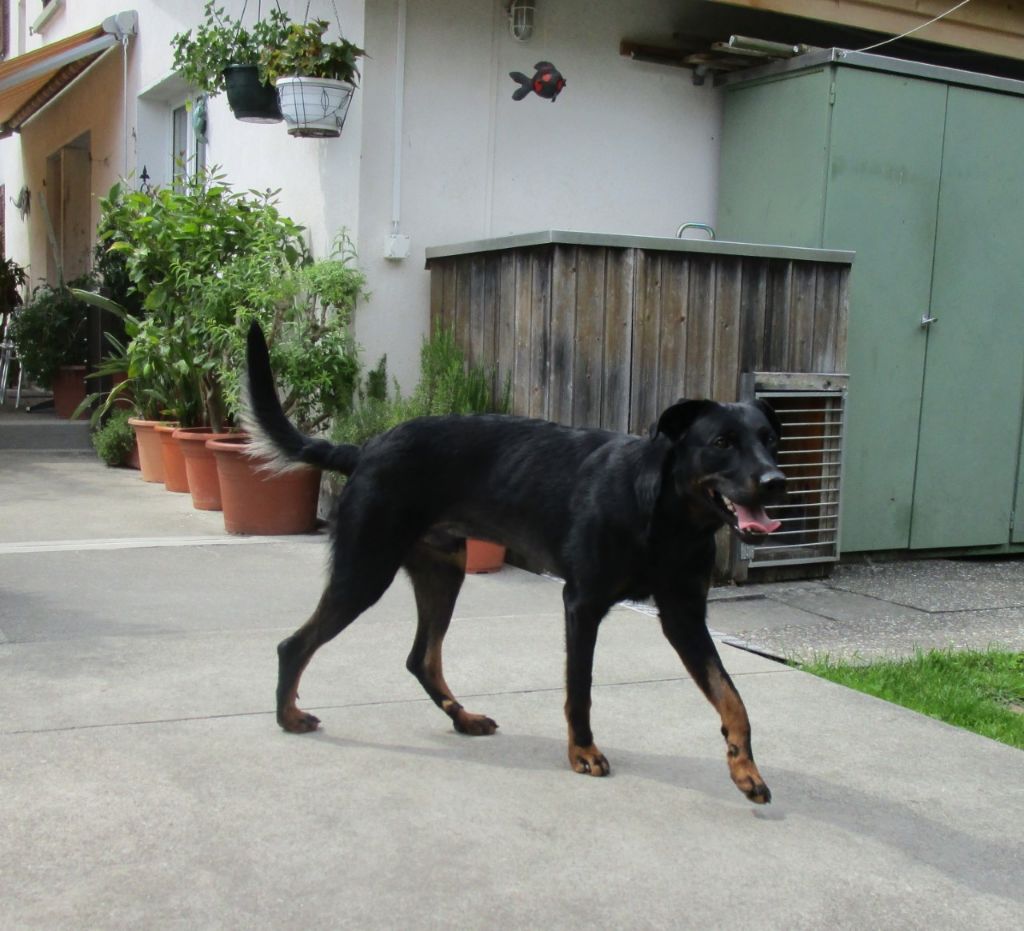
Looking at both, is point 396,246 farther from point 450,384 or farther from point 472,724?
point 472,724

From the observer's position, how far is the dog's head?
9.63ft

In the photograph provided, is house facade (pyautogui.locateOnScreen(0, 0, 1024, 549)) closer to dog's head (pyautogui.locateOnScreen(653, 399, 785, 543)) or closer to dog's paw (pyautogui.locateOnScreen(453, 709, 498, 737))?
dog's paw (pyautogui.locateOnScreen(453, 709, 498, 737))

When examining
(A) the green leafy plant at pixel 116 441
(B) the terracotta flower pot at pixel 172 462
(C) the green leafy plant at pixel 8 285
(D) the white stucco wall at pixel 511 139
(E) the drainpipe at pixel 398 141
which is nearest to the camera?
(E) the drainpipe at pixel 398 141

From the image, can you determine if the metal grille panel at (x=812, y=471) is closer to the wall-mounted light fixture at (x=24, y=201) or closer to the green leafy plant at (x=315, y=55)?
the green leafy plant at (x=315, y=55)

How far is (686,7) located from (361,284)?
2685 mm

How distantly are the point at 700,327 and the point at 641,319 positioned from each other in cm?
33

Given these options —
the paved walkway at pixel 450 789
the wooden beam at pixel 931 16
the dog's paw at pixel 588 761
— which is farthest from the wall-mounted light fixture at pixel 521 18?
the dog's paw at pixel 588 761

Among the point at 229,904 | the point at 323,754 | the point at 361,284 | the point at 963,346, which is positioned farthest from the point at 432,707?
the point at 963,346

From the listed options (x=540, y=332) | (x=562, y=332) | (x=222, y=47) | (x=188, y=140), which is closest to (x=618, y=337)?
(x=562, y=332)

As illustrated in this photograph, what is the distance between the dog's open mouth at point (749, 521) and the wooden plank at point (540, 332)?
3.01m

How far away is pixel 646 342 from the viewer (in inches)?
237

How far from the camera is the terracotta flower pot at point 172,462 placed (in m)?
7.91

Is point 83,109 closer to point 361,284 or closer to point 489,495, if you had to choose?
point 361,284

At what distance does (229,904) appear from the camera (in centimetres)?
255
